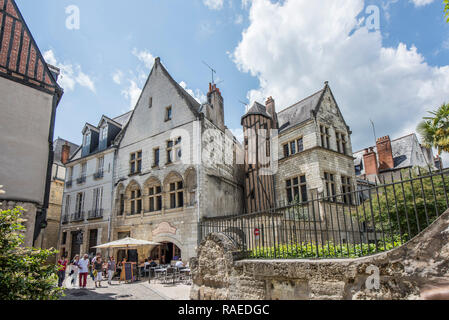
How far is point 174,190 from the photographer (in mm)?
15852

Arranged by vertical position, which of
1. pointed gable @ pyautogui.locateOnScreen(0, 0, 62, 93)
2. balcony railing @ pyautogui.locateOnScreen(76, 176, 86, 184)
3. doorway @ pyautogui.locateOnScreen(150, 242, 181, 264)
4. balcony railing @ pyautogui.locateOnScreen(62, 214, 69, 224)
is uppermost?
pointed gable @ pyautogui.locateOnScreen(0, 0, 62, 93)

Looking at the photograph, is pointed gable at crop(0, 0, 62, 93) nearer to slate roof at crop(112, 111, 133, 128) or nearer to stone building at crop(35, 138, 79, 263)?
slate roof at crop(112, 111, 133, 128)

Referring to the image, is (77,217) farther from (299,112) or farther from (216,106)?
(299,112)

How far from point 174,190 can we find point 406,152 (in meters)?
19.9

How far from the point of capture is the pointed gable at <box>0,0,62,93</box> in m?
10.5

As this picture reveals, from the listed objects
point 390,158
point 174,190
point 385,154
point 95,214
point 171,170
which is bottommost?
point 95,214

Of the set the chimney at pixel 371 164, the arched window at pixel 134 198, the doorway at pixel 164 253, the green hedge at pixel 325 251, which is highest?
the chimney at pixel 371 164

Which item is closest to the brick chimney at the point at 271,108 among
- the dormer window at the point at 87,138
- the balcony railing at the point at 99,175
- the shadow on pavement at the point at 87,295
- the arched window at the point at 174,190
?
the arched window at the point at 174,190

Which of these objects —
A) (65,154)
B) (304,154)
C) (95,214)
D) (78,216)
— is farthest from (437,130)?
(65,154)

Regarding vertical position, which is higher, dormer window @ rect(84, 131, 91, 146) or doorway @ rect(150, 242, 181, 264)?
dormer window @ rect(84, 131, 91, 146)

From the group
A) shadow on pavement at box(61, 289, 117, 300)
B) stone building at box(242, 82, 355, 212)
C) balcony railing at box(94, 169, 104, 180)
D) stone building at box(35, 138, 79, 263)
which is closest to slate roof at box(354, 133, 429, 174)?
stone building at box(242, 82, 355, 212)

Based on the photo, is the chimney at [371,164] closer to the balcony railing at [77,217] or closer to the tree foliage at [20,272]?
the balcony railing at [77,217]

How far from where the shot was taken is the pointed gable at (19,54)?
1048cm

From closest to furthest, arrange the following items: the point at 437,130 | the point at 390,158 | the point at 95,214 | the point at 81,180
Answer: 1. the point at 437,130
2. the point at 95,214
3. the point at 81,180
4. the point at 390,158
